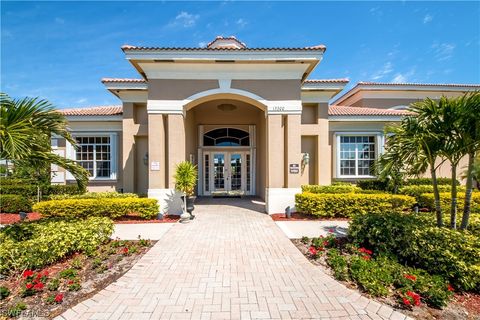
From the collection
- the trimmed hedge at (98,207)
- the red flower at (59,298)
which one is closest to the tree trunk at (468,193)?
the red flower at (59,298)

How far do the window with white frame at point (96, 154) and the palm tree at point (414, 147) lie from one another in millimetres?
13568

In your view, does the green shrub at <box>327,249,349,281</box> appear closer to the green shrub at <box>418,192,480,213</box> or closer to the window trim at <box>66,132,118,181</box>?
the green shrub at <box>418,192,480,213</box>

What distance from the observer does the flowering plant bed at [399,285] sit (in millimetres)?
3523

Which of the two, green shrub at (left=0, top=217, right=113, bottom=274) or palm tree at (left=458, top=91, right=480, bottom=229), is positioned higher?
palm tree at (left=458, top=91, right=480, bottom=229)

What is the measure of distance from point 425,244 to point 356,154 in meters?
9.68

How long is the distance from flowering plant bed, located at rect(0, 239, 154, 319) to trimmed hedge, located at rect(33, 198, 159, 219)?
3.15 m

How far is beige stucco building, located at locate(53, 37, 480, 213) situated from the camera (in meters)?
9.55

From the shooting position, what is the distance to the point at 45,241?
4.76 meters

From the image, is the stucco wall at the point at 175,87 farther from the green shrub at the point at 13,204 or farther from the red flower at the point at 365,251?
the red flower at the point at 365,251

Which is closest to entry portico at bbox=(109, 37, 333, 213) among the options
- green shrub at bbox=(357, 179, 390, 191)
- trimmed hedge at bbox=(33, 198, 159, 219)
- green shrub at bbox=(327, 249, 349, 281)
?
trimmed hedge at bbox=(33, 198, 159, 219)

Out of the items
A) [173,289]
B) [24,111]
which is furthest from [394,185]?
[24,111]

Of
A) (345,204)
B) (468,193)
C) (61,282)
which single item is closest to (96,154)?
(61,282)

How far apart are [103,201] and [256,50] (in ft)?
27.4

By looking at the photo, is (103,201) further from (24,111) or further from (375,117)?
(375,117)
